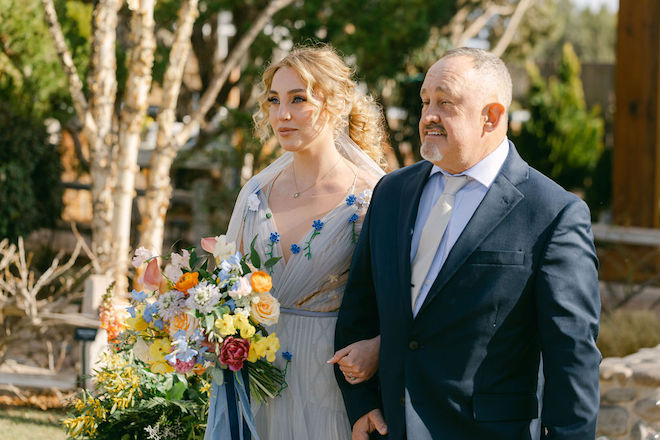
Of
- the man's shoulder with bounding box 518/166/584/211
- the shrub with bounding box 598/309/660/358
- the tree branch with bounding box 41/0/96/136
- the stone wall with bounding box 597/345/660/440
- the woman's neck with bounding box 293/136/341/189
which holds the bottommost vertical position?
the stone wall with bounding box 597/345/660/440

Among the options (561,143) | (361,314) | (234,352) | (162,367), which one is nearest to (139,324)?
(162,367)

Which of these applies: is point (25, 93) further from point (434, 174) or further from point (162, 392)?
point (434, 174)

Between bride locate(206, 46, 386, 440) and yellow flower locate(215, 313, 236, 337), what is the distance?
40 centimetres

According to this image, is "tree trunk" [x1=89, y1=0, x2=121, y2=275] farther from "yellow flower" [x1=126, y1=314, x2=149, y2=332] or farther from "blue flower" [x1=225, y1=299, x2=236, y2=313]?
"blue flower" [x1=225, y1=299, x2=236, y2=313]

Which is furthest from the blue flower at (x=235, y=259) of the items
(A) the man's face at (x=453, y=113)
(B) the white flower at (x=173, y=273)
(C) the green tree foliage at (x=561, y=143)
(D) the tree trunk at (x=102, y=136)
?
(C) the green tree foliage at (x=561, y=143)

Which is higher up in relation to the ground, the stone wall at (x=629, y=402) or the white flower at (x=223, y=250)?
the white flower at (x=223, y=250)

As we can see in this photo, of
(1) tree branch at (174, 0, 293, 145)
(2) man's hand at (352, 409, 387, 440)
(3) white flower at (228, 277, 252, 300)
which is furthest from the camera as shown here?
(1) tree branch at (174, 0, 293, 145)

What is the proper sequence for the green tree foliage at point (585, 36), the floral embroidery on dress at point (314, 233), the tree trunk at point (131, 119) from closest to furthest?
1. the floral embroidery on dress at point (314, 233)
2. the tree trunk at point (131, 119)
3. the green tree foliage at point (585, 36)

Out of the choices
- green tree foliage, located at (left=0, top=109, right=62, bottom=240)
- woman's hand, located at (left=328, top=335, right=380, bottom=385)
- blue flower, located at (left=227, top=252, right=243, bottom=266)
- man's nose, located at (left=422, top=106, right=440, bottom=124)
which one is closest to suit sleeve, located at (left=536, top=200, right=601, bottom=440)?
man's nose, located at (left=422, top=106, right=440, bottom=124)

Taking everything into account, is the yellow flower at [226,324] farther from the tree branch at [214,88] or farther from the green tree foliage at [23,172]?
the green tree foliage at [23,172]

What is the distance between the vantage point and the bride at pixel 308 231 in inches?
126

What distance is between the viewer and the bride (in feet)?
10.5

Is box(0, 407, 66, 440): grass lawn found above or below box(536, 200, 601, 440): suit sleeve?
below

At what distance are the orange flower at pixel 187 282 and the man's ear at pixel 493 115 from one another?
44.6 inches
